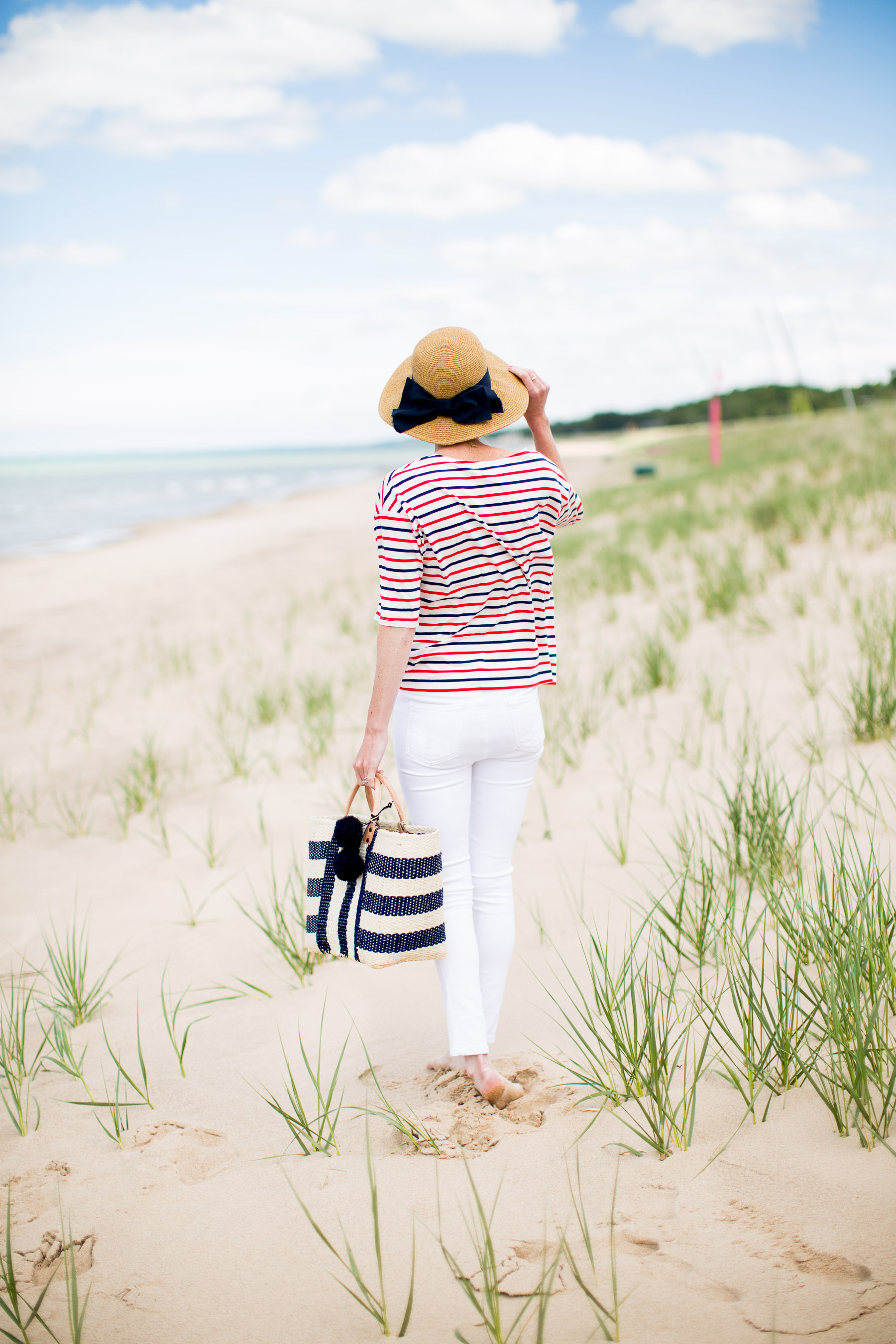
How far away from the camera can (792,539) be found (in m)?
7.57

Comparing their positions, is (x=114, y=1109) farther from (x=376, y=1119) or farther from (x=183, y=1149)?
(x=376, y=1119)

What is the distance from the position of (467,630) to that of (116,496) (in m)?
40.5

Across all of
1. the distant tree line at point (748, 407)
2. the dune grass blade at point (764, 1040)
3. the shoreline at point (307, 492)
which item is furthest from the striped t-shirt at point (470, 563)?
the distant tree line at point (748, 407)

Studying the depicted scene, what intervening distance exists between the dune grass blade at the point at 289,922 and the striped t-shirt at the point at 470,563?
1066 mm

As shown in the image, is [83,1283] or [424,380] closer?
[83,1283]

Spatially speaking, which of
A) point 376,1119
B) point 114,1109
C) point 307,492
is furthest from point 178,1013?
point 307,492

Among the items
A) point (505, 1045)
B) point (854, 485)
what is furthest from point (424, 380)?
point (854, 485)

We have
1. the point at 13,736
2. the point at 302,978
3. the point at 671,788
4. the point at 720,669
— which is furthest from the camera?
the point at 13,736

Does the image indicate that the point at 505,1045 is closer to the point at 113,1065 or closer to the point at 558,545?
the point at 113,1065

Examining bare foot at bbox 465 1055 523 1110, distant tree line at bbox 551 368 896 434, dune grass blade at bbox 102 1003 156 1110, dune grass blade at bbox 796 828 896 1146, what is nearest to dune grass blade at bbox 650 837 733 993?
dune grass blade at bbox 796 828 896 1146

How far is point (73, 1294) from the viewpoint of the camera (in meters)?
1.39

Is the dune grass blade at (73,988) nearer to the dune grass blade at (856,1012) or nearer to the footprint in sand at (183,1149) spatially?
the footprint in sand at (183,1149)

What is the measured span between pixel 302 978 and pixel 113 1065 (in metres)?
0.59

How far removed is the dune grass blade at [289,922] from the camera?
2.71 m
